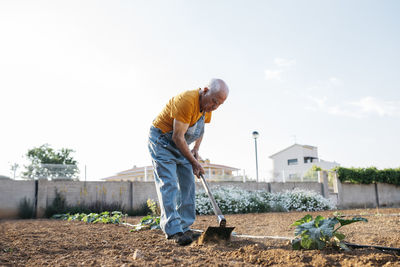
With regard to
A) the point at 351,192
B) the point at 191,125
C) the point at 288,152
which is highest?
the point at 288,152

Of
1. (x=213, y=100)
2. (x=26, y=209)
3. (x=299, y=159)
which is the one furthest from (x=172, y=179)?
(x=299, y=159)

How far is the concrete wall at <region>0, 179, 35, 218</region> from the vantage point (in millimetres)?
7555

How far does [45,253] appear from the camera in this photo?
2369mm

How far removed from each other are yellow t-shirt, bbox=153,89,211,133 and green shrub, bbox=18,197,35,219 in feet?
20.3

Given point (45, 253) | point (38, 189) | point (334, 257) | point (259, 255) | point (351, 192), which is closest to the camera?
point (334, 257)

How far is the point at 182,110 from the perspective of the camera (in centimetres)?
266

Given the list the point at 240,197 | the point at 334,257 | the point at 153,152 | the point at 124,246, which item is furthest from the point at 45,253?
the point at 240,197

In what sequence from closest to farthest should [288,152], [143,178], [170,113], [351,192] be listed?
1. [170,113]
2. [143,178]
3. [351,192]
4. [288,152]

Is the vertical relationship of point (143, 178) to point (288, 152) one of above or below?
below

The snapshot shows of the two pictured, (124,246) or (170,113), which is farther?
(170,113)

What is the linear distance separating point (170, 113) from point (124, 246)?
45.3 inches

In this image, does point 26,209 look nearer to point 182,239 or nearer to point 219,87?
point 182,239

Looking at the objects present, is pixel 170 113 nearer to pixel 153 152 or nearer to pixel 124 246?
pixel 153 152

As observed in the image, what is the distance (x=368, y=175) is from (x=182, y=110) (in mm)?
13183
